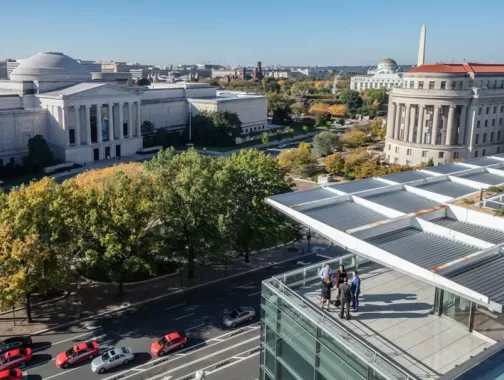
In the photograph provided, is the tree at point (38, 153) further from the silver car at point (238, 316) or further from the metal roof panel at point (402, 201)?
the metal roof panel at point (402, 201)

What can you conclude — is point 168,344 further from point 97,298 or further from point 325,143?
point 325,143

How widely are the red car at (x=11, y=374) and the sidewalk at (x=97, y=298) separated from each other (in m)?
5.98

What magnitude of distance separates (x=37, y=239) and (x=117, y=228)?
5.28 metres

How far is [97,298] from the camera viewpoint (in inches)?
1522

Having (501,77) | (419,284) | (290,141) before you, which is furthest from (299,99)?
(419,284)

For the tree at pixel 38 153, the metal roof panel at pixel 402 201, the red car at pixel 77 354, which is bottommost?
the red car at pixel 77 354

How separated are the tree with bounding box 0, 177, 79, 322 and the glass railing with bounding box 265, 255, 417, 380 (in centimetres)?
1941

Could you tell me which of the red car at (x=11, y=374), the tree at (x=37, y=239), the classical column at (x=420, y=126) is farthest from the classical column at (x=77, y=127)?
the red car at (x=11, y=374)

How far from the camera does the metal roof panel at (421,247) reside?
17.9 meters

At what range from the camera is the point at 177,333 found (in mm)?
32062

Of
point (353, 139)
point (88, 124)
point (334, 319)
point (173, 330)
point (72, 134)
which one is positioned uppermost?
point (88, 124)

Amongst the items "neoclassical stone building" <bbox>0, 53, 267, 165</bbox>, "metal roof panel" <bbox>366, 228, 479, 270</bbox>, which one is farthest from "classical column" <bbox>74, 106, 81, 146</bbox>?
"metal roof panel" <bbox>366, 228, 479, 270</bbox>

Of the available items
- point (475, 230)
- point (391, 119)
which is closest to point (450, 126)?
point (391, 119)

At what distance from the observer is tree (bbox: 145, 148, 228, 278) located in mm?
37531
